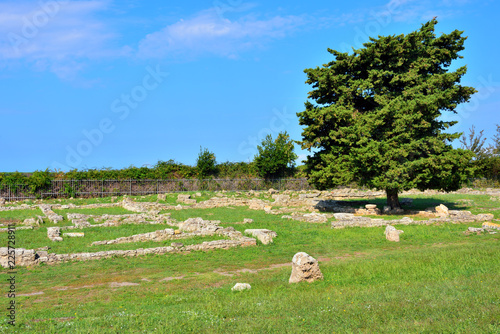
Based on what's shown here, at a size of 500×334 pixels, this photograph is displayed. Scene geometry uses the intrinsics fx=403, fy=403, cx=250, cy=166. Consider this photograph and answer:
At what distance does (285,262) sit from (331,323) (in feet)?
25.3

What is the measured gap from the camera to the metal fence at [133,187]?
4106 cm

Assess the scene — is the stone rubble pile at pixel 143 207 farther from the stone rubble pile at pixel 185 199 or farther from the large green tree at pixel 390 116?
the large green tree at pixel 390 116

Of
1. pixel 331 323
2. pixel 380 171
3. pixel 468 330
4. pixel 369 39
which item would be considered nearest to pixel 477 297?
pixel 468 330

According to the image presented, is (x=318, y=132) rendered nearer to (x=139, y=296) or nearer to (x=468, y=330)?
(x=139, y=296)

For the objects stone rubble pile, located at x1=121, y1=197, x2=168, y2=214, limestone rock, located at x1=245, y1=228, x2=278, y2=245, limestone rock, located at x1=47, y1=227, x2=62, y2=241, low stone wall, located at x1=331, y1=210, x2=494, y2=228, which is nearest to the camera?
limestone rock, located at x1=245, y1=228, x2=278, y2=245

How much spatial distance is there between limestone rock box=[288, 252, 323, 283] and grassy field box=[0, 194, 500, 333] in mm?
262

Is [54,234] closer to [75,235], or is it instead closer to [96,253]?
[75,235]

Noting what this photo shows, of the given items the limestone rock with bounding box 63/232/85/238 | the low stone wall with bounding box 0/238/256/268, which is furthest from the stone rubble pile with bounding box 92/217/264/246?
the limestone rock with bounding box 63/232/85/238

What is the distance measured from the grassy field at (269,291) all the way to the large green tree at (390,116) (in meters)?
8.12

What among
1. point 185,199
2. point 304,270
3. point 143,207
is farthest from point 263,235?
point 185,199

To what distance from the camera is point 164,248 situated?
655 inches

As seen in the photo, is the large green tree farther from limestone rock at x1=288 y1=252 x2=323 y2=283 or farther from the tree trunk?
limestone rock at x1=288 y1=252 x2=323 y2=283

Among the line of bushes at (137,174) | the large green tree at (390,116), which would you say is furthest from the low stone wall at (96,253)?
the line of bushes at (137,174)

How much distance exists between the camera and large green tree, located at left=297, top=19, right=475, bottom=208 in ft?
86.6
